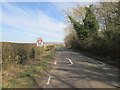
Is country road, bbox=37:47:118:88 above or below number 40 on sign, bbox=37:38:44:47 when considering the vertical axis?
below

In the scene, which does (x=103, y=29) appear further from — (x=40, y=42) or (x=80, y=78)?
(x=80, y=78)

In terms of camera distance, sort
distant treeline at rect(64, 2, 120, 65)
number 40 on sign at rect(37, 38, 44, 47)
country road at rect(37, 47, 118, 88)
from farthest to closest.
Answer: number 40 on sign at rect(37, 38, 44, 47) → distant treeline at rect(64, 2, 120, 65) → country road at rect(37, 47, 118, 88)

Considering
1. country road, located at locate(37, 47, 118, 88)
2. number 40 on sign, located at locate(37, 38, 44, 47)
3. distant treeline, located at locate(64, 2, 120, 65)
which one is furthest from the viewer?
number 40 on sign, located at locate(37, 38, 44, 47)

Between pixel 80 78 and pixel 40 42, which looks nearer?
pixel 80 78

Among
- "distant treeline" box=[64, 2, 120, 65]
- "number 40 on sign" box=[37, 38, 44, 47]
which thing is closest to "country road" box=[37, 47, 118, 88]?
"distant treeline" box=[64, 2, 120, 65]

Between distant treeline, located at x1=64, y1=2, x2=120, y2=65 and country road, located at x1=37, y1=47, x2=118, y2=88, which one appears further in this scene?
distant treeline, located at x1=64, y1=2, x2=120, y2=65

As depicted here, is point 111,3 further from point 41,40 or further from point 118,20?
point 41,40

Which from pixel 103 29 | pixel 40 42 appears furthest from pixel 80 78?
pixel 103 29

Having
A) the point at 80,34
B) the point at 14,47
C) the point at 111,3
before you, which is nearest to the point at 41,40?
the point at 14,47

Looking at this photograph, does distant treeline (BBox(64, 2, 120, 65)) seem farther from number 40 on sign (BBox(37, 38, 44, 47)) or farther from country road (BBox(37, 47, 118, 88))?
number 40 on sign (BBox(37, 38, 44, 47))

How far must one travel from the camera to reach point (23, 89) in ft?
23.7

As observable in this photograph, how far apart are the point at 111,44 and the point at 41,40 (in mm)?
9698

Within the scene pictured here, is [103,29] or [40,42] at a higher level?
[103,29]

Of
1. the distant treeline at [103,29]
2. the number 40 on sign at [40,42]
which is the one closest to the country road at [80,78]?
the distant treeline at [103,29]
